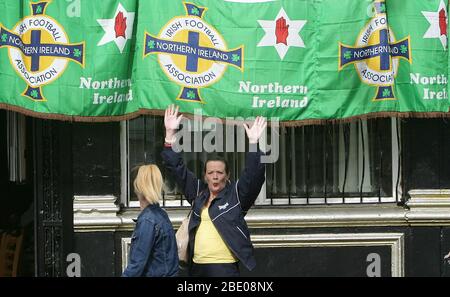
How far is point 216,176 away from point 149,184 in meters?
0.77

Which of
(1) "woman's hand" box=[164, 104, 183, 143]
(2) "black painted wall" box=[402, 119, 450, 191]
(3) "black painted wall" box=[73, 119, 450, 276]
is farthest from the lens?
(2) "black painted wall" box=[402, 119, 450, 191]

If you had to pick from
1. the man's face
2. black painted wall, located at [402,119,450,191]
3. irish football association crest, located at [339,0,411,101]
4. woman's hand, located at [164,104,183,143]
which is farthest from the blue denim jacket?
black painted wall, located at [402,119,450,191]

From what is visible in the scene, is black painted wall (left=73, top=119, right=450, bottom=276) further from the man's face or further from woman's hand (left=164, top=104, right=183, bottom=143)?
the man's face

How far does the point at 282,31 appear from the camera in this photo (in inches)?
319

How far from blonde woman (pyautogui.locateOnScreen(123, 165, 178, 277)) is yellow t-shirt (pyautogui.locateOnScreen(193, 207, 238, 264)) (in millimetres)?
490

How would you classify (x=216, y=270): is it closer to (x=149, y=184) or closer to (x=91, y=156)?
(x=149, y=184)

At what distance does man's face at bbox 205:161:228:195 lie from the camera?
23.1ft

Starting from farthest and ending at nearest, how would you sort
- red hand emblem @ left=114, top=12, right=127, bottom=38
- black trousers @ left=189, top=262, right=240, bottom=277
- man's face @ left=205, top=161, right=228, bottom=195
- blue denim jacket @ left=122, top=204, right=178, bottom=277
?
red hand emblem @ left=114, top=12, right=127, bottom=38 → man's face @ left=205, top=161, right=228, bottom=195 → black trousers @ left=189, top=262, right=240, bottom=277 → blue denim jacket @ left=122, top=204, right=178, bottom=277

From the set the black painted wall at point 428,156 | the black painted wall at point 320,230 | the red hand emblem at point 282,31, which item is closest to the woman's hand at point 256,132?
the red hand emblem at point 282,31

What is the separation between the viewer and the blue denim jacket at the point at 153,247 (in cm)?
624

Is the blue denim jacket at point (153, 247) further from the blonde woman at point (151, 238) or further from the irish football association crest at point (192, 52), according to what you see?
the irish football association crest at point (192, 52)

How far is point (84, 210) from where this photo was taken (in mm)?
8578
